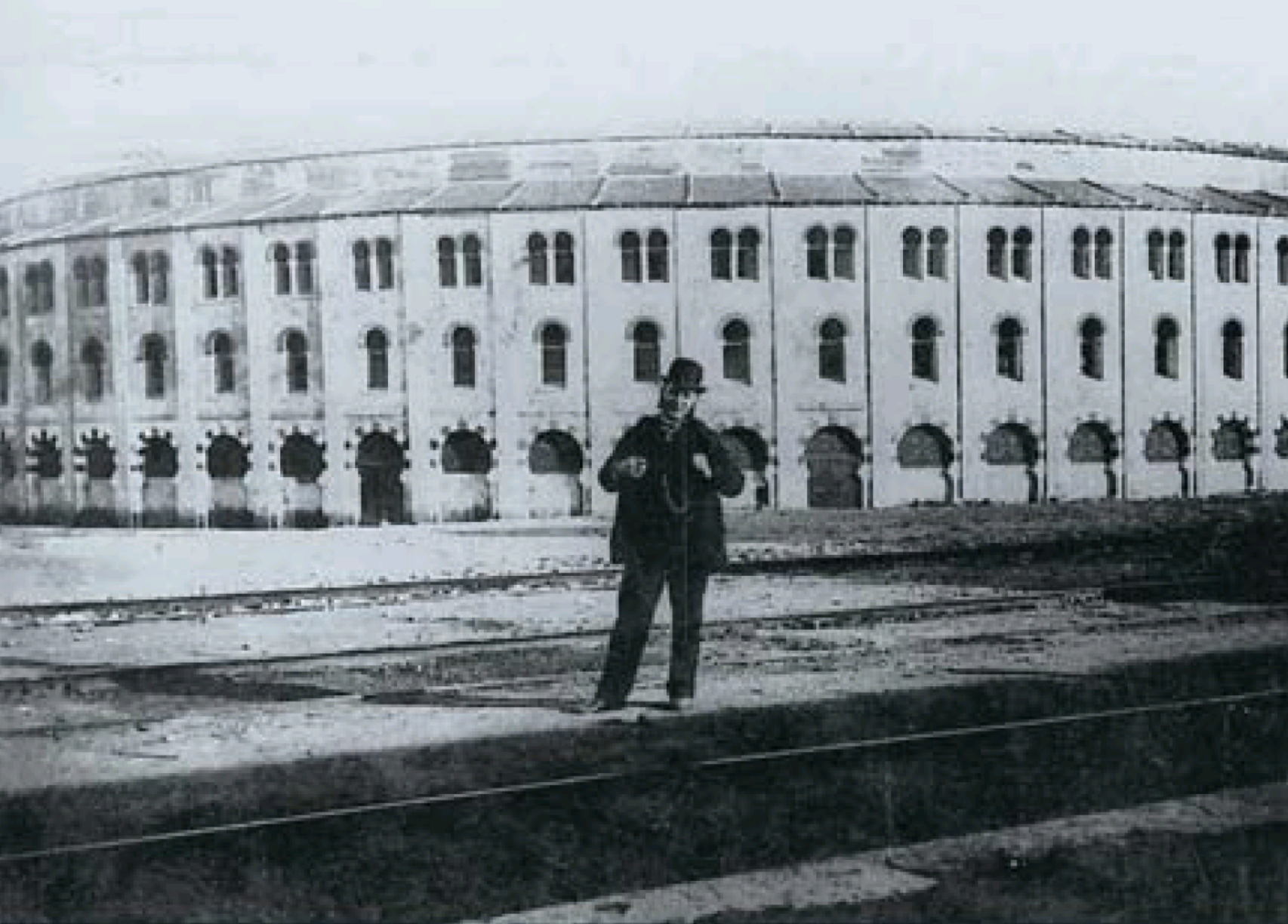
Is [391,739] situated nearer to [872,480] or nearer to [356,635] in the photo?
[356,635]

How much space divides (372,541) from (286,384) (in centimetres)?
1048

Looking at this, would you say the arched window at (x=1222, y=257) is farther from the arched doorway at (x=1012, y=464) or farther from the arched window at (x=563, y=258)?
the arched window at (x=563, y=258)

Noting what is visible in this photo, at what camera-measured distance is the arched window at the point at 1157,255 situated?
1730 inches

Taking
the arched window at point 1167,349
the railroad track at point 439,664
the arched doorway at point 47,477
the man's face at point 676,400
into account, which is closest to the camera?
the man's face at point 676,400

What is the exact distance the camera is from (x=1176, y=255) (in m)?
44.4

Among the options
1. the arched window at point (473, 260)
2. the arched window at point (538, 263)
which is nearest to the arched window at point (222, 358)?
the arched window at point (473, 260)

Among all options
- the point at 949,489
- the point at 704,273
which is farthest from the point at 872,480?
the point at 704,273

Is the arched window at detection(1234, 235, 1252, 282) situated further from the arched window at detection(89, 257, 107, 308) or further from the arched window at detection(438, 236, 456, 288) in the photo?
the arched window at detection(89, 257, 107, 308)

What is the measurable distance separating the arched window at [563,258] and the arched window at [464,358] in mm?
2807

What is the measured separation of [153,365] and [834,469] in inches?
767

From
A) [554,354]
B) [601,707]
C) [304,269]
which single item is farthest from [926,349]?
[601,707]

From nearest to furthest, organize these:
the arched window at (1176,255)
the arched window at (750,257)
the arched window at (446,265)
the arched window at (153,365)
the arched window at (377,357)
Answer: the arched window at (750,257), the arched window at (446,265), the arched window at (377,357), the arched window at (153,365), the arched window at (1176,255)

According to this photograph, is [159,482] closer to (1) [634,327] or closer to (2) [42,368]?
(2) [42,368]

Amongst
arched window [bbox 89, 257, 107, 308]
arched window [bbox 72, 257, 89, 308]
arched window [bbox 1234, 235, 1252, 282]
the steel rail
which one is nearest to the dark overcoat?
the steel rail
